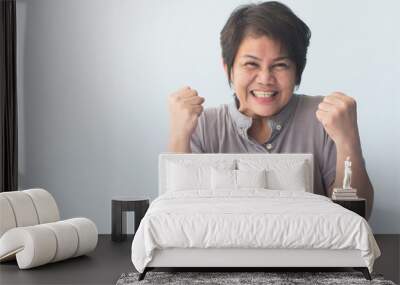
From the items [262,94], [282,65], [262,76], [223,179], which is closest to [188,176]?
[223,179]

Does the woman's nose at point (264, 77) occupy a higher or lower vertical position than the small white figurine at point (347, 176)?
higher

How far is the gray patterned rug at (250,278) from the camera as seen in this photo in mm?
5055

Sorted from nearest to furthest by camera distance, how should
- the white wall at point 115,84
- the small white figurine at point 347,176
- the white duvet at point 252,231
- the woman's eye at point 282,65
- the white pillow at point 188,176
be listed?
the white duvet at point 252,231
the white pillow at point 188,176
the small white figurine at point 347,176
the woman's eye at point 282,65
the white wall at point 115,84

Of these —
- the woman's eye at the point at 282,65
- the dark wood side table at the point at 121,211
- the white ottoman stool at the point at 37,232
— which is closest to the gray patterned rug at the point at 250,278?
the white ottoman stool at the point at 37,232

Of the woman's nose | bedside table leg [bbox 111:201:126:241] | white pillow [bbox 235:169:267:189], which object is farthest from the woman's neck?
bedside table leg [bbox 111:201:126:241]

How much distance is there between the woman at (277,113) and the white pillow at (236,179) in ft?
2.33

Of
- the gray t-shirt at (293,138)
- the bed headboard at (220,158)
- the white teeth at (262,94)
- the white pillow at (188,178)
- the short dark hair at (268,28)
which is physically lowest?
the white pillow at (188,178)

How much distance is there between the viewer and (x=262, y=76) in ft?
24.1

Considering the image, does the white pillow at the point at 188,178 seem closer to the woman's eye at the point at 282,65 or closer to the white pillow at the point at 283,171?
the white pillow at the point at 283,171

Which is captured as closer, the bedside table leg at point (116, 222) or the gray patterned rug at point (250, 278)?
the gray patterned rug at point (250, 278)

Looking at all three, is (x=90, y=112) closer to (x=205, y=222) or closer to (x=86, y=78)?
(x=86, y=78)

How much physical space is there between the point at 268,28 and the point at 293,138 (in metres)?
1.24

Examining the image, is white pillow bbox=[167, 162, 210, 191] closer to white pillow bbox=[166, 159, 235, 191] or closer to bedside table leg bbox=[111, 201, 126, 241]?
white pillow bbox=[166, 159, 235, 191]

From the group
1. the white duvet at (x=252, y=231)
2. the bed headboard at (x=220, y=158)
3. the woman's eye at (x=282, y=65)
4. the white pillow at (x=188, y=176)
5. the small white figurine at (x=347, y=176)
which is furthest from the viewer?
the woman's eye at (x=282, y=65)
